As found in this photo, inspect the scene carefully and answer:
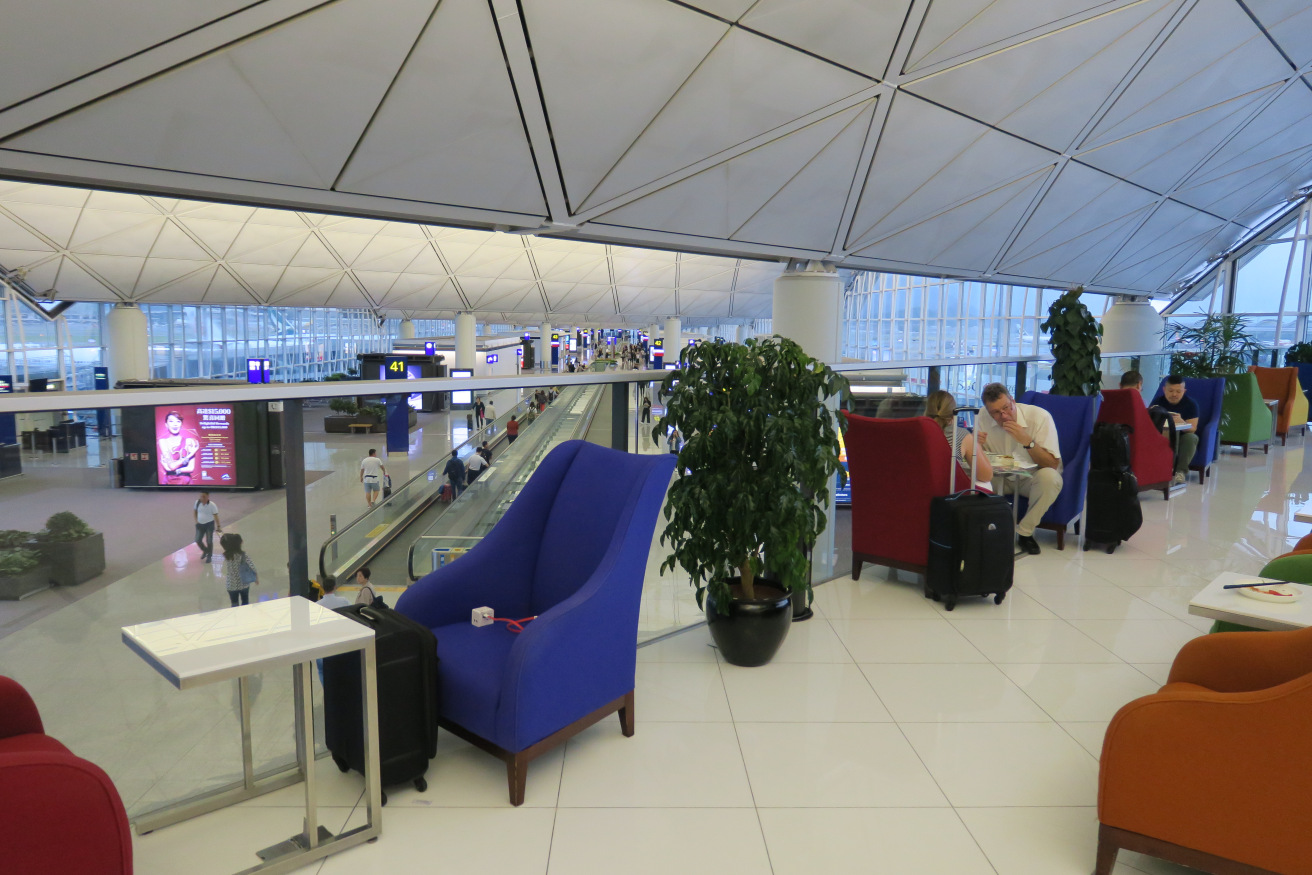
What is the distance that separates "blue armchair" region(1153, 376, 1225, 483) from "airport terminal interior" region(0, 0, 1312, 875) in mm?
56

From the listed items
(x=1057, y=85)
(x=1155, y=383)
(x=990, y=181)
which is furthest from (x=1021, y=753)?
(x=1155, y=383)

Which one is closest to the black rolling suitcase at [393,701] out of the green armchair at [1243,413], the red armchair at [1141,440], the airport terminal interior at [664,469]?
the airport terminal interior at [664,469]

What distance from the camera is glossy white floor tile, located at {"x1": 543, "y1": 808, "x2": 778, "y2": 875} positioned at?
283cm

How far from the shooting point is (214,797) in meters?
3.11

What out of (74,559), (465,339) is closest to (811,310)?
(74,559)

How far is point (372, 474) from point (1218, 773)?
3.32 meters

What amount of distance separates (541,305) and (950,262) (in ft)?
83.1

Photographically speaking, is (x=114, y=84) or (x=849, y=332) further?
(x=849, y=332)

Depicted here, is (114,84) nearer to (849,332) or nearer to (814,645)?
(814,645)

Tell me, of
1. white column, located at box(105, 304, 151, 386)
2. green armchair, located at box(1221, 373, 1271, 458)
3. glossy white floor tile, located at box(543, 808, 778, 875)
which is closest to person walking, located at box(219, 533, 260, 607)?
glossy white floor tile, located at box(543, 808, 778, 875)

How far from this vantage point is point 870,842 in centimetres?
299

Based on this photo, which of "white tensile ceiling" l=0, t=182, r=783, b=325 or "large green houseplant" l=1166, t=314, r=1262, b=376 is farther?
"white tensile ceiling" l=0, t=182, r=783, b=325

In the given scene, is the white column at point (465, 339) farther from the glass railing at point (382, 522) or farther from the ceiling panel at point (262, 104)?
the glass railing at point (382, 522)

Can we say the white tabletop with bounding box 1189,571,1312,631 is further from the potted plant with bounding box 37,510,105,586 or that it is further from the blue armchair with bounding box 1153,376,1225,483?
the blue armchair with bounding box 1153,376,1225,483
